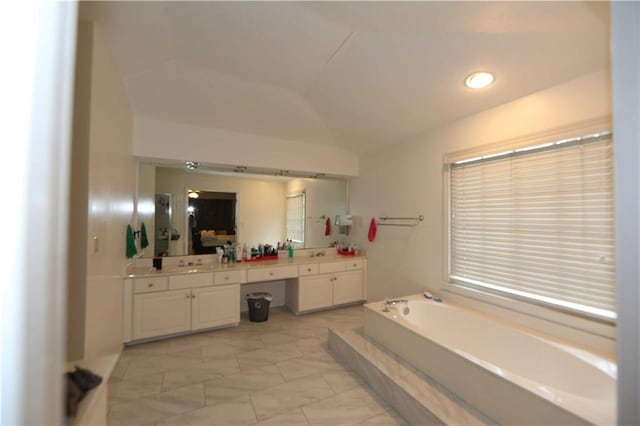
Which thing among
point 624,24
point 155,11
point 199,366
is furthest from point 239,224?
point 624,24

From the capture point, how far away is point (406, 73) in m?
2.29

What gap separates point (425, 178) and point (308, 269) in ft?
6.19

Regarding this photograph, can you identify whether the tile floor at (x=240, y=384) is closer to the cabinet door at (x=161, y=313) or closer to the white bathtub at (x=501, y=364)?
the cabinet door at (x=161, y=313)

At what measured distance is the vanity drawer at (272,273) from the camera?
10.9ft

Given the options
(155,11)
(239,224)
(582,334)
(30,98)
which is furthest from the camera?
(239,224)

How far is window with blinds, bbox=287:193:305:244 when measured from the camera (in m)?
4.09

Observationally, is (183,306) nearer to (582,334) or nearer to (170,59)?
(170,59)

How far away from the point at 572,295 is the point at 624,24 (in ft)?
7.07

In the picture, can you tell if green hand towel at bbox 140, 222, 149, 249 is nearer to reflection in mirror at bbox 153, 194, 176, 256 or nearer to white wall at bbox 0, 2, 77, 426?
reflection in mirror at bbox 153, 194, 176, 256

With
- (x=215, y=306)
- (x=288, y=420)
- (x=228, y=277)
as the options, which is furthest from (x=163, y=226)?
(x=288, y=420)

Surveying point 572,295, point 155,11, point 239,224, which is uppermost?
point 155,11

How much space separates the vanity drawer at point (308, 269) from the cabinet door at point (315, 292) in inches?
2.7

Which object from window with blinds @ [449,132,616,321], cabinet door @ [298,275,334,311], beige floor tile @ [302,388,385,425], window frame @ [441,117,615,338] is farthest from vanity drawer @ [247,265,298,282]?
window with blinds @ [449,132,616,321]

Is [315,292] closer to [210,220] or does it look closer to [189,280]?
[189,280]
